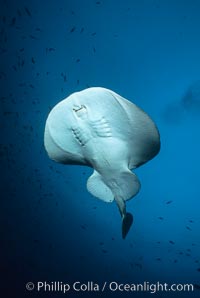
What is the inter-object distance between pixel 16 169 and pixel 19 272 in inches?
122

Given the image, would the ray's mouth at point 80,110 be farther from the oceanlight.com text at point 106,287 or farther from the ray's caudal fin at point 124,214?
the oceanlight.com text at point 106,287

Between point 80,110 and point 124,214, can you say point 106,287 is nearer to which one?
point 124,214

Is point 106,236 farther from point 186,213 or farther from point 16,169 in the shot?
point 16,169

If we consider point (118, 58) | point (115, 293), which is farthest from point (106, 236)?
point (118, 58)

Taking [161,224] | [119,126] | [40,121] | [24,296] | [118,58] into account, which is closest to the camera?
[119,126]

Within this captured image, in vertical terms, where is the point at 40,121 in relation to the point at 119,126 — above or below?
above

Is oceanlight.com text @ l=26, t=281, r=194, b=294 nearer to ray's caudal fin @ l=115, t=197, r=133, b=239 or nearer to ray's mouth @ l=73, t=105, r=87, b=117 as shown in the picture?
ray's caudal fin @ l=115, t=197, r=133, b=239

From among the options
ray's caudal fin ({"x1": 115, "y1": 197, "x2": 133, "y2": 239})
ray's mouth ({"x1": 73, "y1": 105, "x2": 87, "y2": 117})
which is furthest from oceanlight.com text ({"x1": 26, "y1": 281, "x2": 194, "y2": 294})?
ray's mouth ({"x1": 73, "y1": 105, "x2": 87, "y2": 117})

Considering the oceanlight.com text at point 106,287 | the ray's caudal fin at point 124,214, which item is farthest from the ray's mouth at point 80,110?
the oceanlight.com text at point 106,287

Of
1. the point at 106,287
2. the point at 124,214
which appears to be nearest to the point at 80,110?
the point at 124,214

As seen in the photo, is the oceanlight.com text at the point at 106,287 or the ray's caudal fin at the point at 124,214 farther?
the oceanlight.com text at the point at 106,287

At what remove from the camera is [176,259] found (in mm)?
7816

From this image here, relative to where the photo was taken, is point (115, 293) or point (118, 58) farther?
point (115, 293)

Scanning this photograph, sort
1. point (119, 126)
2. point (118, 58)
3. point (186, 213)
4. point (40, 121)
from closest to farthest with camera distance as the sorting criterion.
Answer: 1. point (119, 126)
2. point (118, 58)
3. point (40, 121)
4. point (186, 213)
